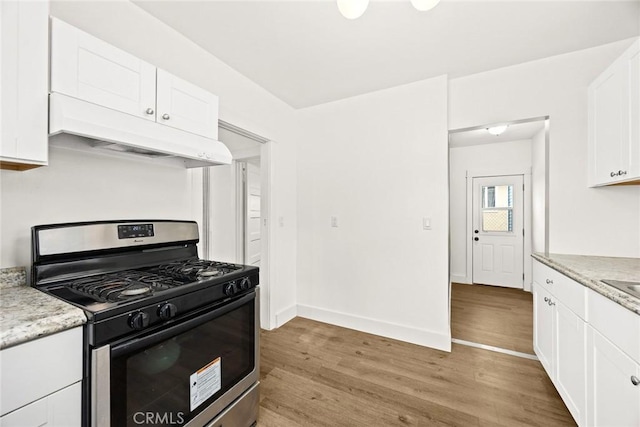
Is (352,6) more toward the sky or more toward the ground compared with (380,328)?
more toward the sky

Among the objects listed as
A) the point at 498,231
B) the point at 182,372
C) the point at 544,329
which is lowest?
the point at 544,329

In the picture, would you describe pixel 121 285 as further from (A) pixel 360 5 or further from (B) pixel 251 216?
(B) pixel 251 216

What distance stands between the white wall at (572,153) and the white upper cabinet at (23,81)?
9.79ft

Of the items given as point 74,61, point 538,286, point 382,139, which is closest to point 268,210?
point 382,139

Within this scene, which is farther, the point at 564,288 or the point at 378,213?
the point at 378,213

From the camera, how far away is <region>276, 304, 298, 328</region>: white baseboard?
298 centimetres

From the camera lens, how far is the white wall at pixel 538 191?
11.8ft

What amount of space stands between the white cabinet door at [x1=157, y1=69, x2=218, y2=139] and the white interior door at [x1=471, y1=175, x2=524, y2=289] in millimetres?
4573

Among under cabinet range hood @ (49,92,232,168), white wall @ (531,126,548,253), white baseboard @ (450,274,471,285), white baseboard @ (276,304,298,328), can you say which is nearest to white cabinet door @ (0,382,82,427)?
under cabinet range hood @ (49,92,232,168)

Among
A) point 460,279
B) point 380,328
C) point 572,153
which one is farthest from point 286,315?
point 460,279

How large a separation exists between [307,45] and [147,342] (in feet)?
6.99

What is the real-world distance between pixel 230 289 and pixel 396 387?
1.43m

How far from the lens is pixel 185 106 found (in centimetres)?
162

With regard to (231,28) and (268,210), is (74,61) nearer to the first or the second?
(231,28)
